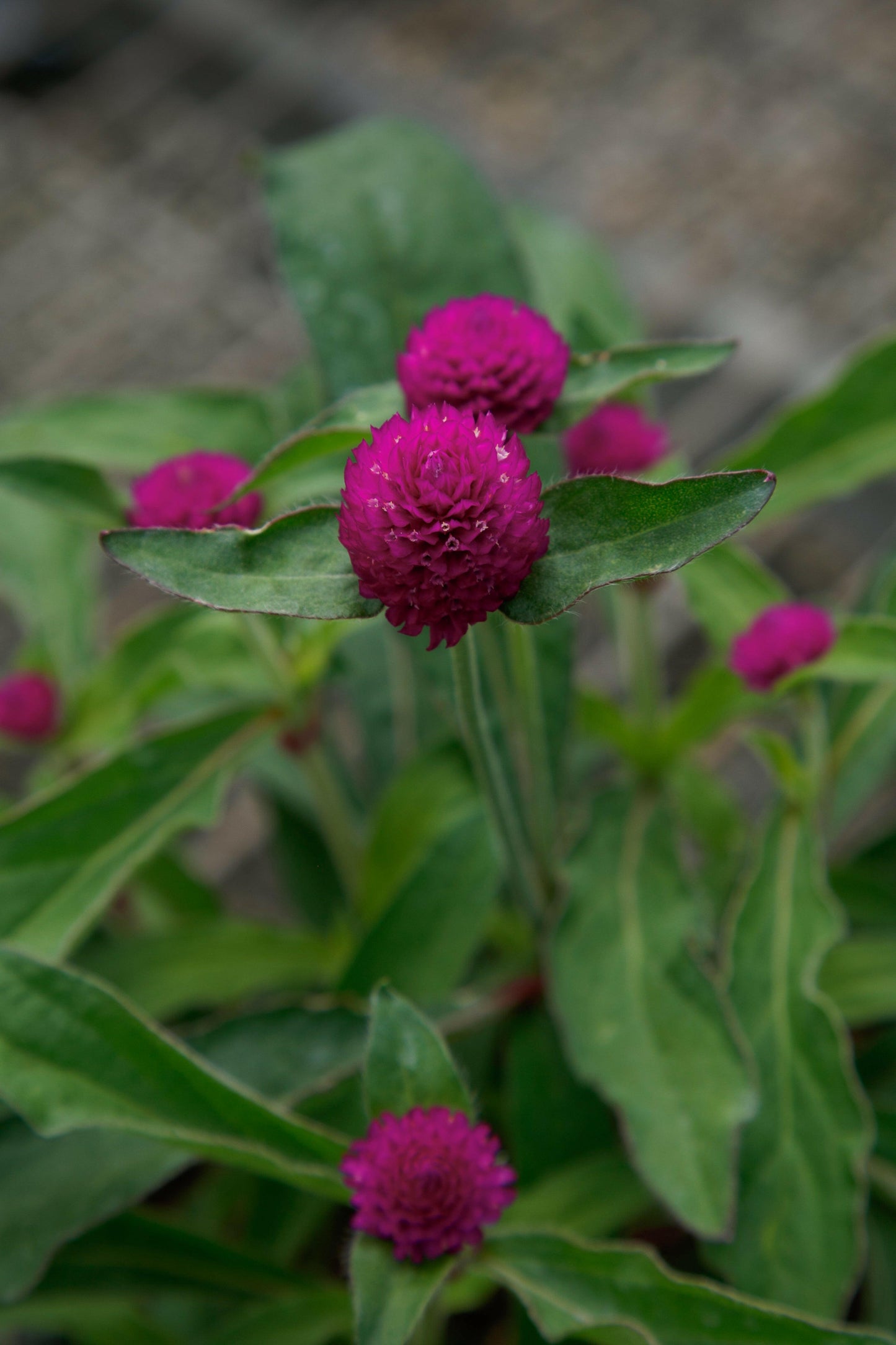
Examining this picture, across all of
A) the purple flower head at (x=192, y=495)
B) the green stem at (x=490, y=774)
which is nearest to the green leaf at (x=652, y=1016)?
the green stem at (x=490, y=774)

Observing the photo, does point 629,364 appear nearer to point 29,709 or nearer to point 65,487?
point 65,487

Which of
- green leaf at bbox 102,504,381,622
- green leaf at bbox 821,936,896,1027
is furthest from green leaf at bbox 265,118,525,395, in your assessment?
green leaf at bbox 821,936,896,1027

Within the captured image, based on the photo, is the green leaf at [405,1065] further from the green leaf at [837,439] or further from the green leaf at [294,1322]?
the green leaf at [837,439]

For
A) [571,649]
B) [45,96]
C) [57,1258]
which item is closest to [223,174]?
[45,96]

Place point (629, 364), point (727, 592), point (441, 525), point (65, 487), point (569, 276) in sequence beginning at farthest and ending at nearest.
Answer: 1. point (569, 276)
2. point (727, 592)
3. point (65, 487)
4. point (629, 364)
5. point (441, 525)

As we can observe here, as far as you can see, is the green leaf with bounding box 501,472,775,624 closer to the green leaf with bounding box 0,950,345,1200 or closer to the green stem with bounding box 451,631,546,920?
the green stem with bounding box 451,631,546,920

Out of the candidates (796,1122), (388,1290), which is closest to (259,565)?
(388,1290)

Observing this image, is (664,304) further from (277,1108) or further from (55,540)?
(277,1108)
